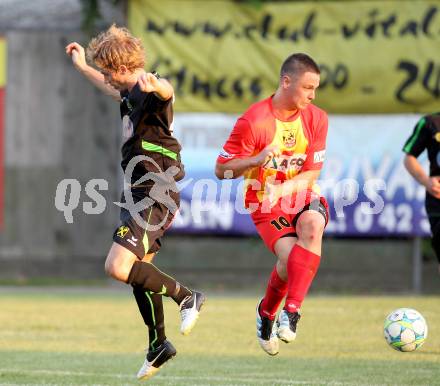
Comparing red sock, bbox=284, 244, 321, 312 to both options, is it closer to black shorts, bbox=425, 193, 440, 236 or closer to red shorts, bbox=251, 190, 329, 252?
red shorts, bbox=251, 190, 329, 252

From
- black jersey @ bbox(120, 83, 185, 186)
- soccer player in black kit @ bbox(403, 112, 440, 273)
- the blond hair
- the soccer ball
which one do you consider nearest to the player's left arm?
black jersey @ bbox(120, 83, 185, 186)

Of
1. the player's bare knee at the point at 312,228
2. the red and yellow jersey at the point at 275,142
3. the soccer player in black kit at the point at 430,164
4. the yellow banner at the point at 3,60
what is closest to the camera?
the player's bare knee at the point at 312,228

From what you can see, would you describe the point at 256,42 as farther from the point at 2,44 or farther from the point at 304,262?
the point at 304,262

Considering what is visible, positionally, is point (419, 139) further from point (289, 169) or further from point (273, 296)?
point (273, 296)

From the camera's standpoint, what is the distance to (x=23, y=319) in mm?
11758

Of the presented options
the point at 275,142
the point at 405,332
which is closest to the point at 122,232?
the point at 275,142

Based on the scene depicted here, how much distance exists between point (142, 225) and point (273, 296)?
53.5 inches

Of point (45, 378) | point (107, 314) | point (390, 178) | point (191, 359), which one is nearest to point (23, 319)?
point (107, 314)

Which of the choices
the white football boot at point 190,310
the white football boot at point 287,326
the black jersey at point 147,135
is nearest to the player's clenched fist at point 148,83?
the black jersey at point 147,135

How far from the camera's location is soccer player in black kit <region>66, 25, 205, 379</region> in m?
6.99

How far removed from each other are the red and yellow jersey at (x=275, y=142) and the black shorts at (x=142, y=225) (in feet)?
2.10

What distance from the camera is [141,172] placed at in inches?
279

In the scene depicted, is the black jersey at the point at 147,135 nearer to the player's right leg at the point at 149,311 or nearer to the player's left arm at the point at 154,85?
the player's left arm at the point at 154,85

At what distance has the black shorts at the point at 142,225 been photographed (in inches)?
Answer: 276
